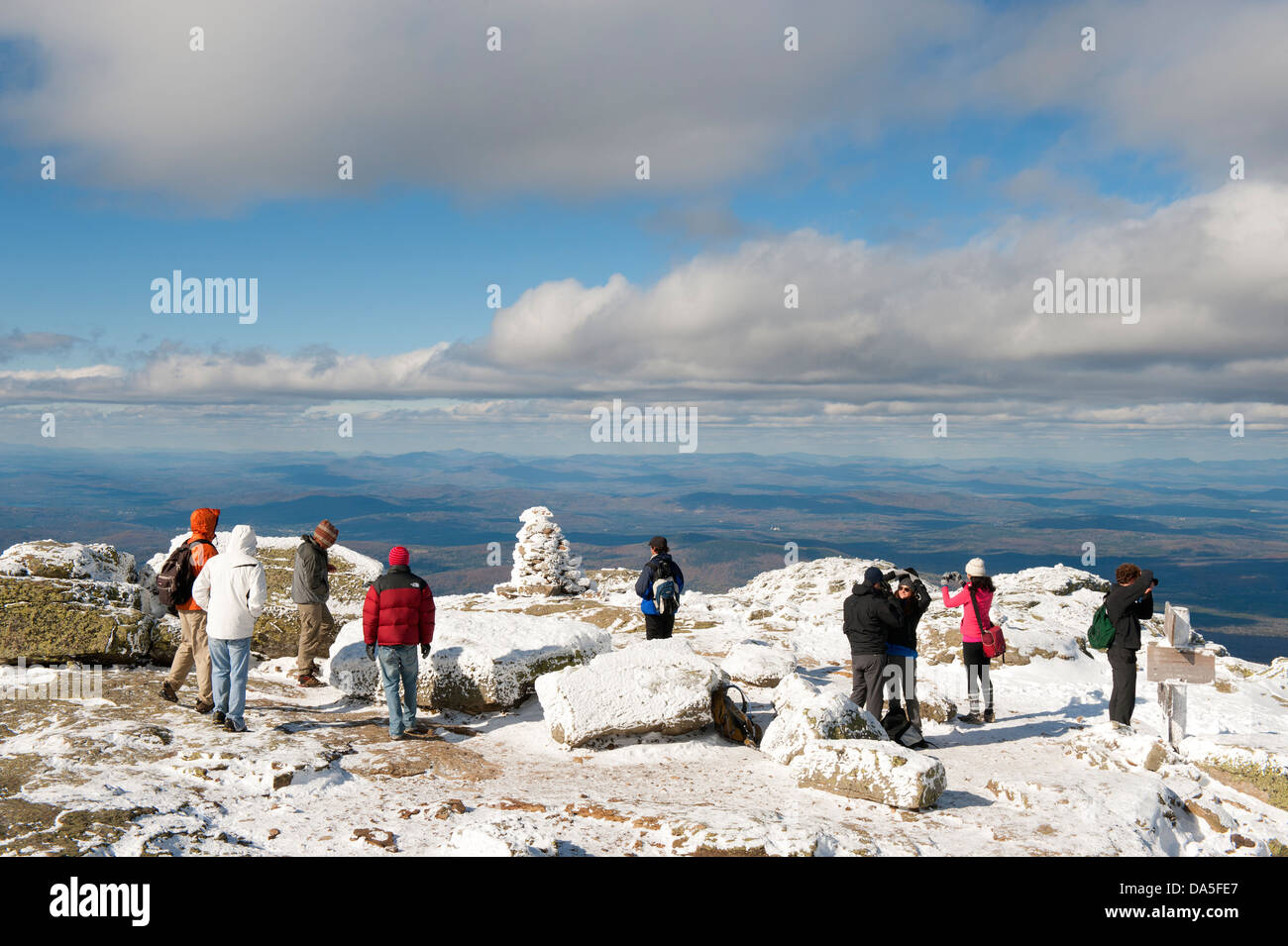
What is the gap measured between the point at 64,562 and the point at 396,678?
1034 centimetres

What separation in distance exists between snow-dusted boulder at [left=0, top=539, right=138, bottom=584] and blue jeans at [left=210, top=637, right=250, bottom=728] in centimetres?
683

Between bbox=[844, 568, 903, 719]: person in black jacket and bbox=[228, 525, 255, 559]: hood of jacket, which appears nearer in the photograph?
bbox=[228, 525, 255, 559]: hood of jacket

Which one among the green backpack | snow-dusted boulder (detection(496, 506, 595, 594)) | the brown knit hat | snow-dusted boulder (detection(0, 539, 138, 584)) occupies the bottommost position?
snow-dusted boulder (detection(496, 506, 595, 594))

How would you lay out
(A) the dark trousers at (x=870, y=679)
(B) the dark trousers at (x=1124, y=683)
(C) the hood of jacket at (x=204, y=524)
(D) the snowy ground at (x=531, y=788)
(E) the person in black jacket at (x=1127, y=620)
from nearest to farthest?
(D) the snowy ground at (x=531, y=788) < (C) the hood of jacket at (x=204, y=524) < (A) the dark trousers at (x=870, y=679) < (E) the person in black jacket at (x=1127, y=620) < (B) the dark trousers at (x=1124, y=683)

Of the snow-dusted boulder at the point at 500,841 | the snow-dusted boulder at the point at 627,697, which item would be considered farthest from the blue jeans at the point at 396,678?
the snow-dusted boulder at the point at 500,841

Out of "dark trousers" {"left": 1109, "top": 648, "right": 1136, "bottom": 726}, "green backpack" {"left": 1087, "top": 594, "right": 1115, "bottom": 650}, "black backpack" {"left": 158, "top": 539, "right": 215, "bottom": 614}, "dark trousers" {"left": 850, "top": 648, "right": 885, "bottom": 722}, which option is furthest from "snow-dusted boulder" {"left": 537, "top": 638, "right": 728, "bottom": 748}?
"dark trousers" {"left": 1109, "top": 648, "right": 1136, "bottom": 726}

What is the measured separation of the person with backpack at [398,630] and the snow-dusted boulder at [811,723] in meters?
6.04

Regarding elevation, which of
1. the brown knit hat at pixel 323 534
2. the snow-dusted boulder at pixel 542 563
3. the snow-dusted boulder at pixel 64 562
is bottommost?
the snow-dusted boulder at pixel 542 563

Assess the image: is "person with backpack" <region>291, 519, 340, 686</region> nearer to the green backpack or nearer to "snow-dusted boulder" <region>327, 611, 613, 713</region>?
"snow-dusted boulder" <region>327, 611, 613, 713</region>

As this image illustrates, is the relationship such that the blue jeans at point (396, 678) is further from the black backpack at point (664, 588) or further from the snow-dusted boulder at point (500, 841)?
the black backpack at point (664, 588)

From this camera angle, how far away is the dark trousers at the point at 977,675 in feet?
47.7

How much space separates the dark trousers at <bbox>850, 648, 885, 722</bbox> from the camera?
12.4 metres

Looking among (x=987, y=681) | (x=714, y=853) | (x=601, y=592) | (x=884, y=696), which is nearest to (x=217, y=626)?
(x=714, y=853)
